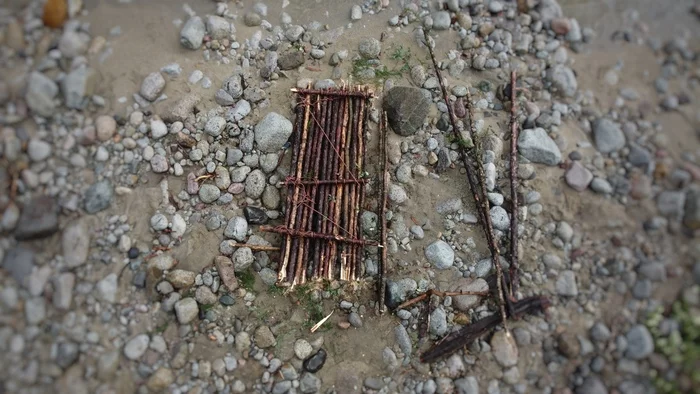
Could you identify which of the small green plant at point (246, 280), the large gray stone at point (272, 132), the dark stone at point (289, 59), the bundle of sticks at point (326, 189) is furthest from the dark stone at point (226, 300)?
the dark stone at point (289, 59)

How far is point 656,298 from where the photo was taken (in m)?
4.89

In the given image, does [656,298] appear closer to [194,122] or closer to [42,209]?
[194,122]

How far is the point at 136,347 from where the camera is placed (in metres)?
4.45

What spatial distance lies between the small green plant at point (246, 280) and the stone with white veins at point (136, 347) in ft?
3.49

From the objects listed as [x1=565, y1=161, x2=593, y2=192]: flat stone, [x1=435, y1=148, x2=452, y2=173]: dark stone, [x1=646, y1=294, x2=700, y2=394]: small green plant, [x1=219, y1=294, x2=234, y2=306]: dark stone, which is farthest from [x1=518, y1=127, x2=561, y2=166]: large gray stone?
[x1=219, y1=294, x2=234, y2=306]: dark stone

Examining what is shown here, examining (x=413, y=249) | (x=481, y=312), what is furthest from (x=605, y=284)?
(x=413, y=249)

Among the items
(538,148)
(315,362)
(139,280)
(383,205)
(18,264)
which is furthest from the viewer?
(538,148)

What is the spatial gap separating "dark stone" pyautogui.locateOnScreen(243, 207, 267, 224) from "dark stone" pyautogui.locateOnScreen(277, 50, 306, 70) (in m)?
1.77

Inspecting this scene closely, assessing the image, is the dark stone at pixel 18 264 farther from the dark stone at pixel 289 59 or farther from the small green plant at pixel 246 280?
the dark stone at pixel 289 59

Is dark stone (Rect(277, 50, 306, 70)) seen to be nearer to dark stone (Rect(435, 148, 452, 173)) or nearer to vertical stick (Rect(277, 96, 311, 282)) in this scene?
vertical stick (Rect(277, 96, 311, 282))

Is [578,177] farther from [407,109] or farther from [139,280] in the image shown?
[139,280]

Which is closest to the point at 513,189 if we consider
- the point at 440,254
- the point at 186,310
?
the point at 440,254

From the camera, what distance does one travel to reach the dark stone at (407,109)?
5242 mm

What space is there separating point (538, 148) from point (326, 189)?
2.51 meters
